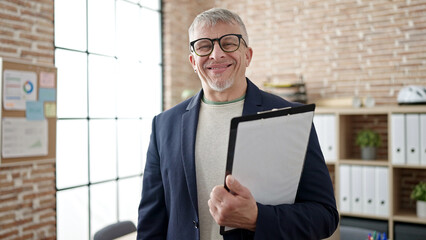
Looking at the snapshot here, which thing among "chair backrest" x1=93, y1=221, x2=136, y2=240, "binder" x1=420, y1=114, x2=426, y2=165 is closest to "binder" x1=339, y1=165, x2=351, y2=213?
"binder" x1=420, y1=114, x2=426, y2=165

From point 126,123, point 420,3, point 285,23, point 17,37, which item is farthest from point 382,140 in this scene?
point 17,37

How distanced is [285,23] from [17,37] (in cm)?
314

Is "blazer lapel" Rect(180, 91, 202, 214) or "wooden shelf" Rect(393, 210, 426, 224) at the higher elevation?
"blazer lapel" Rect(180, 91, 202, 214)

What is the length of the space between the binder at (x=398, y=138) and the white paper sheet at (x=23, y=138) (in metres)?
3.28

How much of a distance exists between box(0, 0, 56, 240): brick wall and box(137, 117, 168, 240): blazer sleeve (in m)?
1.94

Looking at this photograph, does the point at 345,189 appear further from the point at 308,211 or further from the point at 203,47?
the point at 203,47

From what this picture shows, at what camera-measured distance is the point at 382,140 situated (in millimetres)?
4305

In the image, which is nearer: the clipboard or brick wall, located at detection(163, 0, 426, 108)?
the clipboard

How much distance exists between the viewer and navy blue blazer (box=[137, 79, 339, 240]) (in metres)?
1.15

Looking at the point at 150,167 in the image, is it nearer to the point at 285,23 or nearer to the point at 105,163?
the point at 105,163

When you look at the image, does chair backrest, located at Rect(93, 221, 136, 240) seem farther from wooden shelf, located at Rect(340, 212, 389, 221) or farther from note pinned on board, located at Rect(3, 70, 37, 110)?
wooden shelf, located at Rect(340, 212, 389, 221)

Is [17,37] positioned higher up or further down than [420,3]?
further down

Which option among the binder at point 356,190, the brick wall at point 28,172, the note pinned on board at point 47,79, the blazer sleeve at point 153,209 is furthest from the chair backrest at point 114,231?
the binder at point 356,190

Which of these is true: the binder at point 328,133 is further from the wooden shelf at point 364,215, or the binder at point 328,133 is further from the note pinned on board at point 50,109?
the note pinned on board at point 50,109
